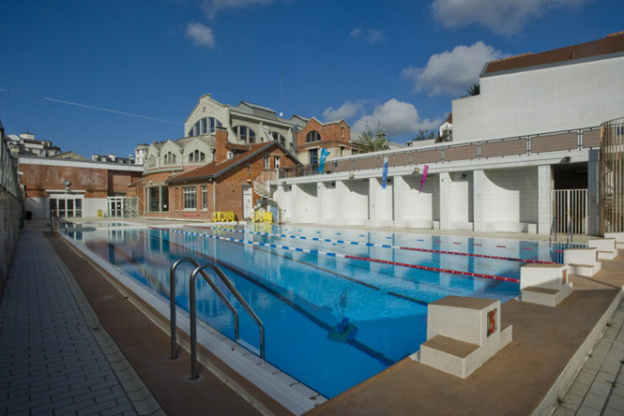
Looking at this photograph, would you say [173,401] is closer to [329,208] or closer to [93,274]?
[93,274]

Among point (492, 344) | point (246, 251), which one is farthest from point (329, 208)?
point (492, 344)

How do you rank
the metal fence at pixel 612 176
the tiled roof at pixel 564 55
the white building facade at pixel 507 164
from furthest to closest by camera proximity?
the tiled roof at pixel 564 55 → the white building facade at pixel 507 164 → the metal fence at pixel 612 176

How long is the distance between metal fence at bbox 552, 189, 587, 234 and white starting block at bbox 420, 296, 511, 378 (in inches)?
580

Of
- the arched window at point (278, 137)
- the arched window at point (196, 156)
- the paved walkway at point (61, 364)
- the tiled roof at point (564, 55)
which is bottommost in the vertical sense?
the paved walkway at point (61, 364)

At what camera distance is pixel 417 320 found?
5527 millimetres

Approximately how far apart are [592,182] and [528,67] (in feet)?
35.9

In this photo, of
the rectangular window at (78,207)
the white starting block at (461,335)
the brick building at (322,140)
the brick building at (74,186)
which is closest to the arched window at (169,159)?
the brick building at (74,186)

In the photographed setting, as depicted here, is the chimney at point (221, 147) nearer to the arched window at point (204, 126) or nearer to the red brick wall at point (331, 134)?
the arched window at point (204, 126)

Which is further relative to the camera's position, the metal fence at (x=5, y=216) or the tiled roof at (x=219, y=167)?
the tiled roof at (x=219, y=167)

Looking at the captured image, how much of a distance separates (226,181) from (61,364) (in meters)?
24.5

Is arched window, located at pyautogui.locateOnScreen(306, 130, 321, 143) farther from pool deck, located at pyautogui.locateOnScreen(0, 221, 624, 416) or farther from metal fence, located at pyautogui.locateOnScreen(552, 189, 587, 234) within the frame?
pool deck, located at pyautogui.locateOnScreen(0, 221, 624, 416)

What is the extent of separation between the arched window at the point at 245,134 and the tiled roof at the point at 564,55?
85.8ft

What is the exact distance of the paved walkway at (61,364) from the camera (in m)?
2.68

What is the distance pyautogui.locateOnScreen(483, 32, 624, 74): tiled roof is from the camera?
1938cm
